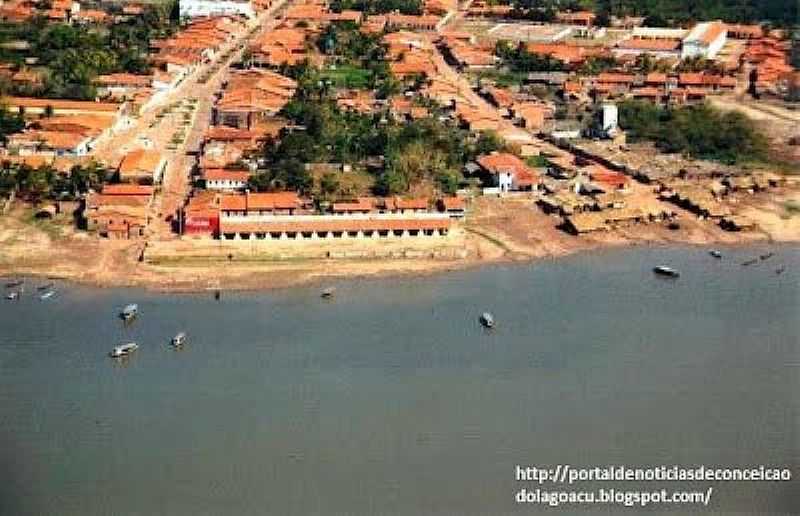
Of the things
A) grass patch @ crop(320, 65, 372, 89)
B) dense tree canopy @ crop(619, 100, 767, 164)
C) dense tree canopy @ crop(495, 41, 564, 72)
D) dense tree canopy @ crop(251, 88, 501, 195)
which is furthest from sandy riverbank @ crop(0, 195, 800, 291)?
dense tree canopy @ crop(495, 41, 564, 72)

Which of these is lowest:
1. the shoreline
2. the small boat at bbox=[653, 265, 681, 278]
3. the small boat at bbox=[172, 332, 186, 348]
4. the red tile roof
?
the small boat at bbox=[172, 332, 186, 348]

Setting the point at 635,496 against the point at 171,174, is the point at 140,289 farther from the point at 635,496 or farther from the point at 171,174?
the point at 635,496

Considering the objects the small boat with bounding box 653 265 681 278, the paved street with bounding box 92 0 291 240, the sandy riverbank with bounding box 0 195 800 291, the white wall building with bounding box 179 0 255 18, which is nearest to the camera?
the sandy riverbank with bounding box 0 195 800 291

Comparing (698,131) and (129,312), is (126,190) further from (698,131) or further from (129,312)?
(698,131)

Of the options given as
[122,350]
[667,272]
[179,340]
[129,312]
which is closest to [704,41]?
[667,272]

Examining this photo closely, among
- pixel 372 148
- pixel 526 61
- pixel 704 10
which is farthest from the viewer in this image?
pixel 704 10

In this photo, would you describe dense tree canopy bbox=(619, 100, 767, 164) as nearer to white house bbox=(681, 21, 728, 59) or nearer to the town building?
white house bbox=(681, 21, 728, 59)

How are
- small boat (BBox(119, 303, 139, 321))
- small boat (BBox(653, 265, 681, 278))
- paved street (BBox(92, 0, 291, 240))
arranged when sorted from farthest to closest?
1. paved street (BBox(92, 0, 291, 240))
2. small boat (BBox(653, 265, 681, 278))
3. small boat (BBox(119, 303, 139, 321))

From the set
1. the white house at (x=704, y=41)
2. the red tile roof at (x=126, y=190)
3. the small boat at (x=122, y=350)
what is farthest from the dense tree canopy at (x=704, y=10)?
the small boat at (x=122, y=350)
